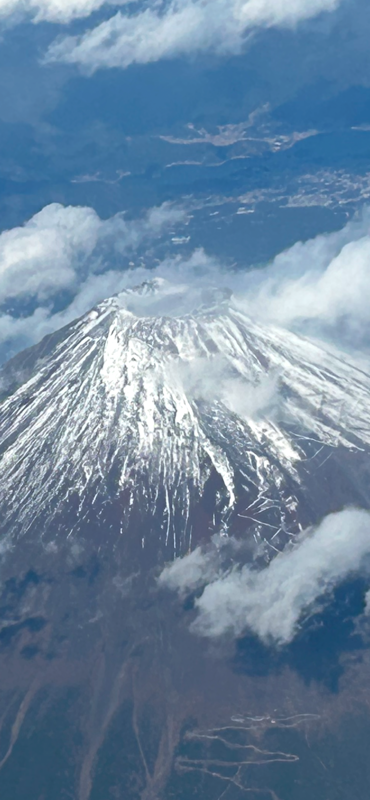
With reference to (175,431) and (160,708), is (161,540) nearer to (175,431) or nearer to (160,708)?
(175,431)

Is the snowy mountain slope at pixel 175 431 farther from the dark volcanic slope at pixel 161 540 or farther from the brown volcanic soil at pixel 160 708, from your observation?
the brown volcanic soil at pixel 160 708

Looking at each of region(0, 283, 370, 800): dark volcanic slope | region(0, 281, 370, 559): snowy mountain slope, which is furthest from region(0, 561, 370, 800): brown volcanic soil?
region(0, 281, 370, 559): snowy mountain slope

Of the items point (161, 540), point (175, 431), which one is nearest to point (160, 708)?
point (161, 540)

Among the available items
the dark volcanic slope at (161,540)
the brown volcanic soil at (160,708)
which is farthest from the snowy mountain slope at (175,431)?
the brown volcanic soil at (160,708)

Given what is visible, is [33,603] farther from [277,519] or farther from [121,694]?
[277,519]

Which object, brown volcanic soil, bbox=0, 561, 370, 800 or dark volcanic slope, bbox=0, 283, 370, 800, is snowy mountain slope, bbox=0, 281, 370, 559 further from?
brown volcanic soil, bbox=0, 561, 370, 800

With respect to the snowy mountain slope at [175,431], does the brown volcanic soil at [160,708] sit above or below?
below

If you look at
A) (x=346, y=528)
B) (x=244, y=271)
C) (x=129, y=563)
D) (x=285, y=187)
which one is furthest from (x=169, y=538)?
(x=285, y=187)
